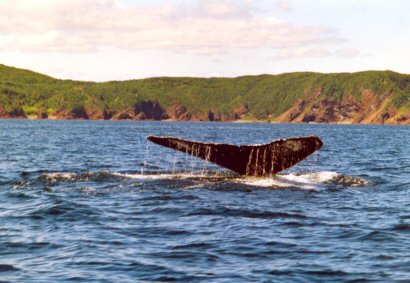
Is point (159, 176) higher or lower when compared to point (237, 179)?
lower

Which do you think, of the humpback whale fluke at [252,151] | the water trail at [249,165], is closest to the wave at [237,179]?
the water trail at [249,165]

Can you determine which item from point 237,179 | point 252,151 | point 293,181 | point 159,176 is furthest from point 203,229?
point 159,176

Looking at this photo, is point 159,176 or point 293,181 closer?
point 293,181

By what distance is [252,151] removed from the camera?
19.9 metres

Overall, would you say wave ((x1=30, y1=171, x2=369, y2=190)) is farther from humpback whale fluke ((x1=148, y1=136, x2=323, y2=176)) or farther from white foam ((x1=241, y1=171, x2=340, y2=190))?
humpback whale fluke ((x1=148, y1=136, x2=323, y2=176))

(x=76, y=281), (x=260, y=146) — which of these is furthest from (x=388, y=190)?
(x=76, y=281)

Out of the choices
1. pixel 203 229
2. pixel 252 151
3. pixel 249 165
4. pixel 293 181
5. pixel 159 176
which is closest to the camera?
pixel 203 229

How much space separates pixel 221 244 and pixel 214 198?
5653 millimetres

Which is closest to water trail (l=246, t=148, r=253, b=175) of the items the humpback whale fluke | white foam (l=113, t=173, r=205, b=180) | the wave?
the humpback whale fluke

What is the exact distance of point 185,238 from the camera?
1243 cm

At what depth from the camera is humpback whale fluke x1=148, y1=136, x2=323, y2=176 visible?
19203 millimetres

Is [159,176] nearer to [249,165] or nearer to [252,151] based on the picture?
[249,165]

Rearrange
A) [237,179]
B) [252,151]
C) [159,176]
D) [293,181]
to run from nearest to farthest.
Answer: [252,151]
[237,179]
[293,181]
[159,176]

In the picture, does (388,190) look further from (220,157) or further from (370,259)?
(370,259)
